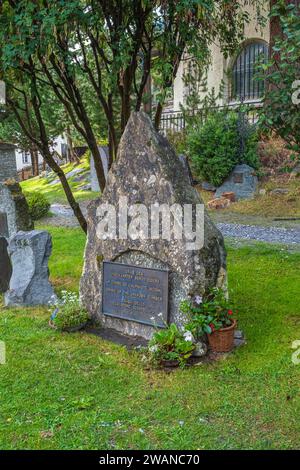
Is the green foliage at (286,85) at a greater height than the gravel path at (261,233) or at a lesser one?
greater

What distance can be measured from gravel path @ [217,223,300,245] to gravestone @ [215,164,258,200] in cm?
326

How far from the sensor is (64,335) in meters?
6.18

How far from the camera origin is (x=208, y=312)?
17.9 feet

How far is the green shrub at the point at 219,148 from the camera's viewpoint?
622 inches

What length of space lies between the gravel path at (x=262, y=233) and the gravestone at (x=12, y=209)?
4727mm

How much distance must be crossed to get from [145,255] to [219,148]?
1068 centimetres

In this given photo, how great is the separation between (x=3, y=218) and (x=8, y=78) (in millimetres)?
3007

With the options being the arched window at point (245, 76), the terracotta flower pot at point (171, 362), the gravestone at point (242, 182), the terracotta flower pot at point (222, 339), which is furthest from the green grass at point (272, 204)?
the arched window at point (245, 76)

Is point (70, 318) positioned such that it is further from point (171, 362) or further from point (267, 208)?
Result: point (267, 208)

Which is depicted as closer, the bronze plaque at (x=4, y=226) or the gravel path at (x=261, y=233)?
the bronze plaque at (x=4, y=226)

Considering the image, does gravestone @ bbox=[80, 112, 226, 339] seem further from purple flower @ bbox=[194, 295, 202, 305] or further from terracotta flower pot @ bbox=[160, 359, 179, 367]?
terracotta flower pot @ bbox=[160, 359, 179, 367]

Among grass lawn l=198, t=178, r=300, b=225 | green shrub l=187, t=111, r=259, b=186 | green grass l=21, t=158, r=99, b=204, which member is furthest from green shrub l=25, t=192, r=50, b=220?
grass lawn l=198, t=178, r=300, b=225

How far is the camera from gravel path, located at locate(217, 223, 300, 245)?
10711 mm

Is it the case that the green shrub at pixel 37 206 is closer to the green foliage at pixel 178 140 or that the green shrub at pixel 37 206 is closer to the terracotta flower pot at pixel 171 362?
the green foliage at pixel 178 140
